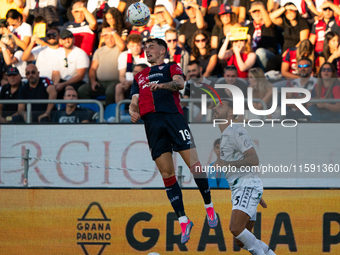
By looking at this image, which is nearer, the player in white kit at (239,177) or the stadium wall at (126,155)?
the player in white kit at (239,177)

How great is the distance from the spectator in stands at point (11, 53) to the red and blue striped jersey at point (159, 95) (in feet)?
19.7

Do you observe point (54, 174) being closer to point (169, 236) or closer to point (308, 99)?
point (169, 236)

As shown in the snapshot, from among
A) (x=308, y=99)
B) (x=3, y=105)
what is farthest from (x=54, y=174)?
(x=308, y=99)

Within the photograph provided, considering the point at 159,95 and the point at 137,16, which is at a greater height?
the point at 137,16

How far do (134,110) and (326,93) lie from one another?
4069mm

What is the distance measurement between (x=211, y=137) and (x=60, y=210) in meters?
2.93

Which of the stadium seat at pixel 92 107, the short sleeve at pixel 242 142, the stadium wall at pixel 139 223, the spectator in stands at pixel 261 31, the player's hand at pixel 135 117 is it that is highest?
the spectator in stands at pixel 261 31

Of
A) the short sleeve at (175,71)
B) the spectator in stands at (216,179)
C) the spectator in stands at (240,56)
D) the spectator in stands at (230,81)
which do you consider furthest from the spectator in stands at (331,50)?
the short sleeve at (175,71)

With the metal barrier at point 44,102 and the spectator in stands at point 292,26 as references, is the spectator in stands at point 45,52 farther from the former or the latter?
the spectator in stands at point 292,26

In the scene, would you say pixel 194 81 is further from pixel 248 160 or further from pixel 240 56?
pixel 248 160

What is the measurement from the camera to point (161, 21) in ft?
36.7

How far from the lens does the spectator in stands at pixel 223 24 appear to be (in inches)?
432

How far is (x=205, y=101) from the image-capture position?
8.77 m

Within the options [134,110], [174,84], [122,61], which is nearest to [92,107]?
[122,61]
